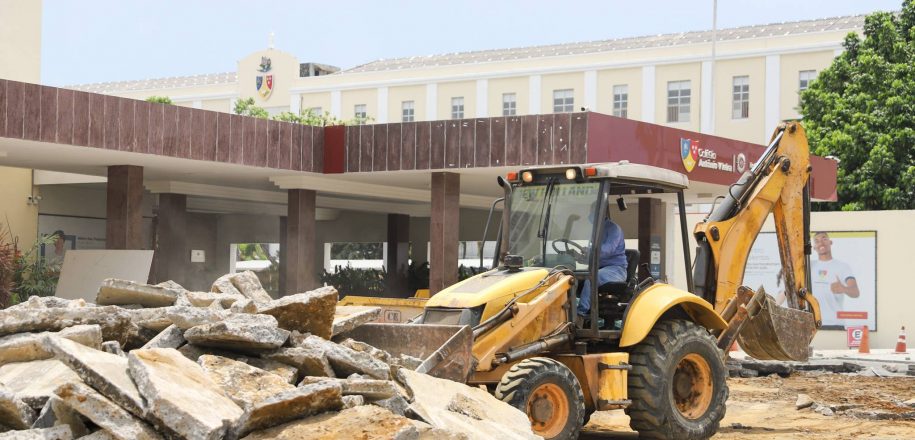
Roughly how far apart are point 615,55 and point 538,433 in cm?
5172

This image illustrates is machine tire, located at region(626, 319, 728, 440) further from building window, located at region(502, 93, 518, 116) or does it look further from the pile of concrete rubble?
building window, located at region(502, 93, 518, 116)

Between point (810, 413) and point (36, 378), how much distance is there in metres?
9.63

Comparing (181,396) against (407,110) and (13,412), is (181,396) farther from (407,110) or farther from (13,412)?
(407,110)

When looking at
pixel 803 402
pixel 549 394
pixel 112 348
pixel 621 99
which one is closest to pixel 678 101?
pixel 621 99

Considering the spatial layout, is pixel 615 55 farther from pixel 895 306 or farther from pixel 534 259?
pixel 534 259

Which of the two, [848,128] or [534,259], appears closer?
[534,259]

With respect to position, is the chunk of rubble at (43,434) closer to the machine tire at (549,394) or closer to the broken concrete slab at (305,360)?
the broken concrete slab at (305,360)

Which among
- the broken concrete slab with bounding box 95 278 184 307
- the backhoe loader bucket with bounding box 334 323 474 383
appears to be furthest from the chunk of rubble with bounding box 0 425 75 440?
the broken concrete slab with bounding box 95 278 184 307

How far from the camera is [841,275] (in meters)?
26.6

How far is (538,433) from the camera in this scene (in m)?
9.90

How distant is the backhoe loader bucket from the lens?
9664mm

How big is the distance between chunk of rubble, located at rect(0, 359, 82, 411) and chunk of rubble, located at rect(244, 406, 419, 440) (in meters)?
1.42

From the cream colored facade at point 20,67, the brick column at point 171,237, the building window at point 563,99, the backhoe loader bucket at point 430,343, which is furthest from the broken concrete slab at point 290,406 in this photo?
the building window at point 563,99

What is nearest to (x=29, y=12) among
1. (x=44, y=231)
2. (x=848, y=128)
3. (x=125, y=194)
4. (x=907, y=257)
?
(x=44, y=231)
